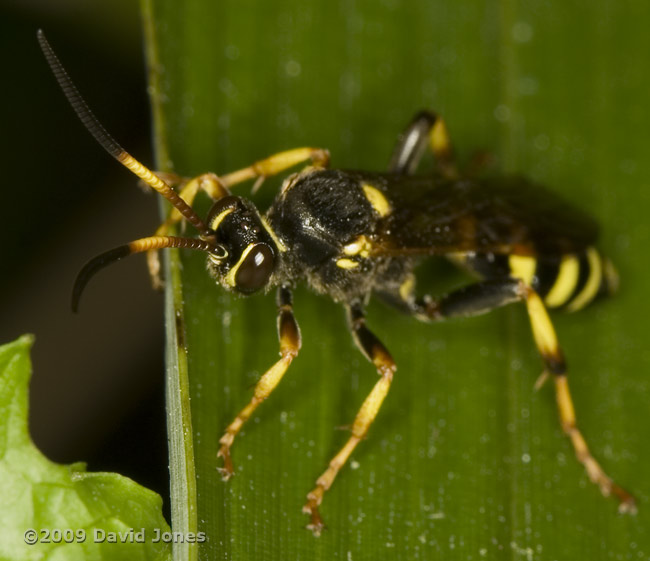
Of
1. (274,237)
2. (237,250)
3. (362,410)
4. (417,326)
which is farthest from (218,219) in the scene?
(417,326)

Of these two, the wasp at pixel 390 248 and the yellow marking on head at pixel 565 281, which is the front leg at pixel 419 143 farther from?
the yellow marking on head at pixel 565 281

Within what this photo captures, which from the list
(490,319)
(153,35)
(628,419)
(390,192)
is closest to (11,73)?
(153,35)

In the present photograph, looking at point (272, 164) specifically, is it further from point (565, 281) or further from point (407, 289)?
point (565, 281)

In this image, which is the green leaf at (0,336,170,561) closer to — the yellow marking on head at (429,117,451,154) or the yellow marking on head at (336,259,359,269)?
the yellow marking on head at (336,259,359,269)

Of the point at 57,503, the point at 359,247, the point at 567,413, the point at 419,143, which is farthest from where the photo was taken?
the point at 419,143

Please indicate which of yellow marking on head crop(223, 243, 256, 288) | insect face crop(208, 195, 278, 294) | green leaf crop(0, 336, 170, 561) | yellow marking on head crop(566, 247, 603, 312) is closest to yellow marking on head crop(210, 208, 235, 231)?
insect face crop(208, 195, 278, 294)

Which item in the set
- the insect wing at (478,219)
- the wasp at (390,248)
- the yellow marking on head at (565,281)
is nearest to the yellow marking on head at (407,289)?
the wasp at (390,248)

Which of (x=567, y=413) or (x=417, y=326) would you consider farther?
(x=417, y=326)

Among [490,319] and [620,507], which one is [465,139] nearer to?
[490,319]
